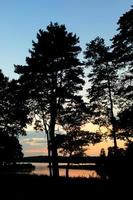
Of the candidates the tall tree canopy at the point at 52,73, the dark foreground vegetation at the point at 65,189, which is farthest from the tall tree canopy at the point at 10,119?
the dark foreground vegetation at the point at 65,189

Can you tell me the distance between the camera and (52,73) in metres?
42.6

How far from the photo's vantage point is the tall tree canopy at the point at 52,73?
4222 centimetres

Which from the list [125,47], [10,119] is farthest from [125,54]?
[10,119]

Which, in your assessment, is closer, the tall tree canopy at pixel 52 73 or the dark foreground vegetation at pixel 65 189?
the dark foreground vegetation at pixel 65 189

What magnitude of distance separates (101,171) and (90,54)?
28.0 metres

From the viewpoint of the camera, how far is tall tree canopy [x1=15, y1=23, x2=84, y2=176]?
42219 millimetres

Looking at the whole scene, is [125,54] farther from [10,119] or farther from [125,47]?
[10,119]

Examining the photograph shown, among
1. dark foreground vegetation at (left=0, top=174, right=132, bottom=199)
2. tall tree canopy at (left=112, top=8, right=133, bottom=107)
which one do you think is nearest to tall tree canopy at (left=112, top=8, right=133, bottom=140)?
tall tree canopy at (left=112, top=8, right=133, bottom=107)

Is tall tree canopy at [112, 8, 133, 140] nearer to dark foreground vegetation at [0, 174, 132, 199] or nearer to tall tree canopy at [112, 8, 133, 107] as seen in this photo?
tall tree canopy at [112, 8, 133, 107]

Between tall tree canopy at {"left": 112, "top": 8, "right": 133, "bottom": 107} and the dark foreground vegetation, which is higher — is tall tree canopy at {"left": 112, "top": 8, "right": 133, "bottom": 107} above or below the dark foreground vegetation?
above

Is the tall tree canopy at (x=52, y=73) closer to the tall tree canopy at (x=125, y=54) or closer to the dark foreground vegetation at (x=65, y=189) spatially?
the tall tree canopy at (x=125, y=54)

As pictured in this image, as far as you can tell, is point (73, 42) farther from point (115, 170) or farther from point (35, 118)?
point (115, 170)

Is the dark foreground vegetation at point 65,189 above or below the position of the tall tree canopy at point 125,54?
below

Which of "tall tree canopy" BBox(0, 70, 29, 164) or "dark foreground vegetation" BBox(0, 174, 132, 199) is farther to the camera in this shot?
"tall tree canopy" BBox(0, 70, 29, 164)
